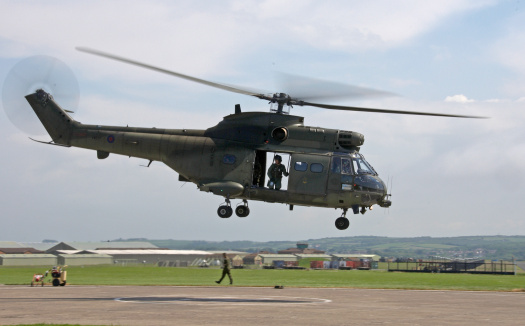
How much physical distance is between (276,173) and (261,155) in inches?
64.7

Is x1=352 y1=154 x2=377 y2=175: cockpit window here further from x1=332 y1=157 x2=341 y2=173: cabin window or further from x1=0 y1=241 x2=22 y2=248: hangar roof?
x1=0 y1=241 x2=22 y2=248: hangar roof

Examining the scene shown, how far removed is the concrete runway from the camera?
2002 cm

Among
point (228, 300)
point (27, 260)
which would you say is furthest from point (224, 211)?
point (27, 260)

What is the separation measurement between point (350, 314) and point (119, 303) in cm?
952

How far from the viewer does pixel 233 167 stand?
1217 inches

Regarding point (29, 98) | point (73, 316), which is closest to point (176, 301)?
point (73, 316)

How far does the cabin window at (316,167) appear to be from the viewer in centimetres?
3002

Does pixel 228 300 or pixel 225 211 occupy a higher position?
pixel 225 211

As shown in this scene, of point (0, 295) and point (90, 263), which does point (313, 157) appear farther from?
point (90, 263)

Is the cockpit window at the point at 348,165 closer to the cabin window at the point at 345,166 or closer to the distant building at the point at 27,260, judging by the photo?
the cabin window at the point at 345,166

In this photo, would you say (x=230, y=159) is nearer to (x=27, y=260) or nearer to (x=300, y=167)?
(x=300, y=167)

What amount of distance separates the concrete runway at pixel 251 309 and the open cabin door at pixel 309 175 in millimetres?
4989

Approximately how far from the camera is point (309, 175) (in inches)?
1180

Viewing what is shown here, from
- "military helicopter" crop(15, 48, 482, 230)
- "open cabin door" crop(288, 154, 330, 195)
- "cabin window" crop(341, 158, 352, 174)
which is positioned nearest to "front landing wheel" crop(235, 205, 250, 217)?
"military helicopter" crop(15, 48, 482, 230)
